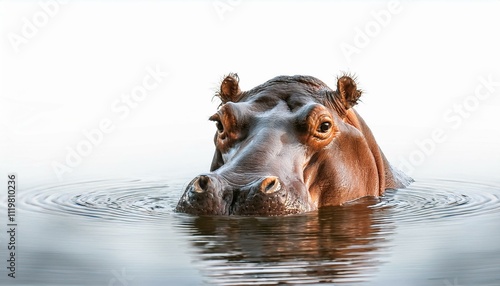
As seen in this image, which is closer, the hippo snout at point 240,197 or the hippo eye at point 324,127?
the hippo snout at point 240,197

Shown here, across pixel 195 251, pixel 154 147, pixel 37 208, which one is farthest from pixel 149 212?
pixel 154 147

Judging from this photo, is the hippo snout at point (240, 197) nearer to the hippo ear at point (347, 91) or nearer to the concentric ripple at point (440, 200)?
the concentric ripple at point (440, 200)

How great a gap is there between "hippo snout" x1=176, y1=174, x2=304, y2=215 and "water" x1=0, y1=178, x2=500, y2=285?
0.28 ft

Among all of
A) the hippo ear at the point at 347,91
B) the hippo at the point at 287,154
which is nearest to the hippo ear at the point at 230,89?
the hippo at the point at 287,154

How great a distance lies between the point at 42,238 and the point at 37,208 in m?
1.79

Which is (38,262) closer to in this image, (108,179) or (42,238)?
(42,238)

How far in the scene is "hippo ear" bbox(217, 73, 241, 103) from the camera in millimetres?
10938

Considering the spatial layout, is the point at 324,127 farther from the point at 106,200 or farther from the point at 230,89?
the point at 106,200

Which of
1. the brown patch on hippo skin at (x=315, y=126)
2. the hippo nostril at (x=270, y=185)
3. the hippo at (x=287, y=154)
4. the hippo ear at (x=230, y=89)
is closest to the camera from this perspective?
the hippo nostril at (x=270, y=185)

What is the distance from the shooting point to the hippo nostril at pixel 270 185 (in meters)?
8.58

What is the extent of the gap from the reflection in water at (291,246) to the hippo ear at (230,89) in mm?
1882

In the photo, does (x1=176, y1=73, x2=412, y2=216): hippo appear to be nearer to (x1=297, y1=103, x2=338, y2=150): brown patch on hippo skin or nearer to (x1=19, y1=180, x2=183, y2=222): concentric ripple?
(x1=297, y1=103, x2=338, y2=150): brown patch on hippo skin

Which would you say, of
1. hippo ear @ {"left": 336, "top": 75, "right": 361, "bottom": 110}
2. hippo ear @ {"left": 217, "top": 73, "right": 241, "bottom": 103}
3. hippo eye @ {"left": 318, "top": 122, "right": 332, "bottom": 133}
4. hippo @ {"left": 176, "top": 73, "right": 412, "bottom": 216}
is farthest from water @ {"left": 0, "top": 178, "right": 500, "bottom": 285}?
hippo ear @ {"left": 217, "top": 73, "right": 241, "bottom": 103}

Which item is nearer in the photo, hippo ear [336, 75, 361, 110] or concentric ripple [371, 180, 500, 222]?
concentric ripple [371, 180, 500, 222]
